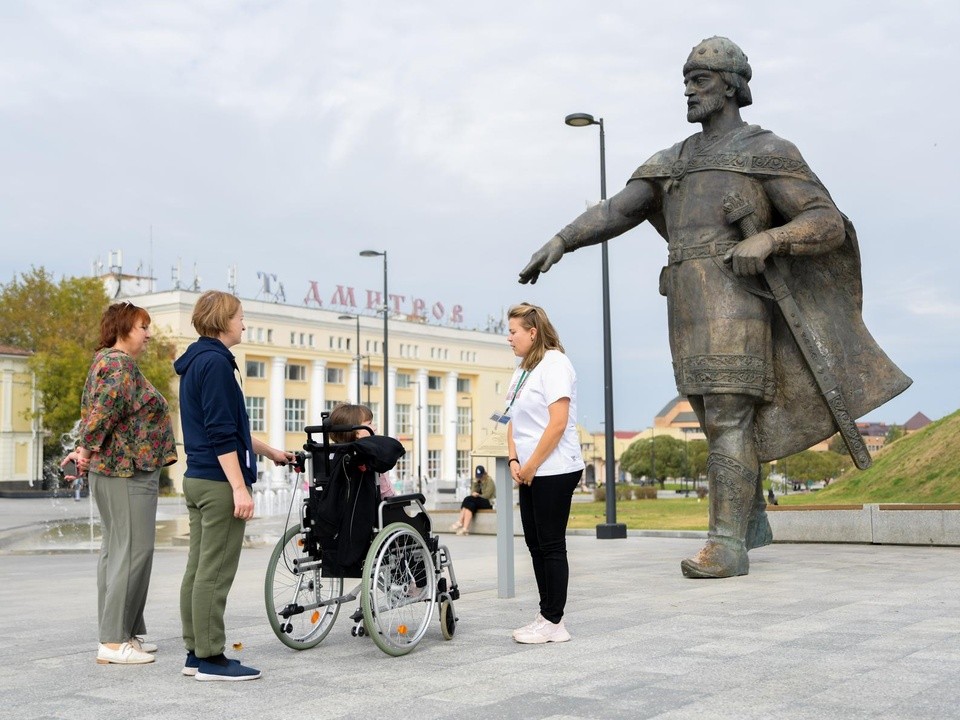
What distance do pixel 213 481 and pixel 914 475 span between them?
14.9m

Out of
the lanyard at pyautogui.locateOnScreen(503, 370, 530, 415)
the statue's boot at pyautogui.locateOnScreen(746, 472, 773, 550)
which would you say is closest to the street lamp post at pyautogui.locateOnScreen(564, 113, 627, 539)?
the statue's boot at pyautogui.locateOnScreen(746, 472, 773, 550)

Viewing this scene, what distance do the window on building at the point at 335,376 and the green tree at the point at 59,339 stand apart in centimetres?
2635

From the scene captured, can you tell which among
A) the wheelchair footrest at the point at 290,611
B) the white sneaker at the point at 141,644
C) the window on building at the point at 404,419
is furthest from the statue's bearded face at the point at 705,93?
the window on building at the point at 404,419

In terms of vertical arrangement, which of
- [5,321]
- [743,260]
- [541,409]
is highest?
[5,321]

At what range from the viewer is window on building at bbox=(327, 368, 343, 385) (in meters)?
95.6

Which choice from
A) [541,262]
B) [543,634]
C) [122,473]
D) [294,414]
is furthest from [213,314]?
[294,414]

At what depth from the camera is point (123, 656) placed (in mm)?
5598

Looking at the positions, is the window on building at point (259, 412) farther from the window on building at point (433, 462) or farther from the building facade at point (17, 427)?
the building facade at point (17, 427)

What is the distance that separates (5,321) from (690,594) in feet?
226

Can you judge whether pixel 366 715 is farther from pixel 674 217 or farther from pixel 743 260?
pixel 674 217

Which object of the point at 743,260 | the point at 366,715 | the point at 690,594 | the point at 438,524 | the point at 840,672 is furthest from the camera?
the point at 438,524

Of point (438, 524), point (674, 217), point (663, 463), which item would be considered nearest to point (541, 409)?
point (674, 217)

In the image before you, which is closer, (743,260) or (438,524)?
(743,260)

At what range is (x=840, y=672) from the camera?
4.97m
